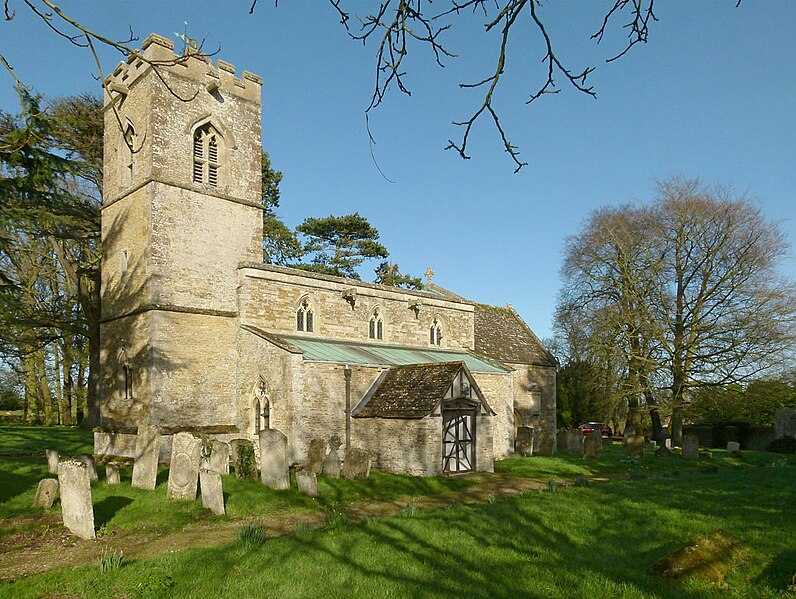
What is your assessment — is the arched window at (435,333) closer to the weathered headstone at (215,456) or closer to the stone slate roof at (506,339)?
the stone slate roof at (506,339)

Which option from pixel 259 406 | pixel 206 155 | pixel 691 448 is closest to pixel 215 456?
pixel 259 406

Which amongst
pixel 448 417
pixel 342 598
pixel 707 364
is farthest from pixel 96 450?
pixel 707 364

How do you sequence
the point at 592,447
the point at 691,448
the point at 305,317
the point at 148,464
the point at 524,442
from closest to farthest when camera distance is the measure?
1. the point at 148,464
2. the point at 305,317
3. the point at 691,448
4. the point at 592,447
5. the point at 524,442

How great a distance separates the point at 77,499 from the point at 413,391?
10136mm

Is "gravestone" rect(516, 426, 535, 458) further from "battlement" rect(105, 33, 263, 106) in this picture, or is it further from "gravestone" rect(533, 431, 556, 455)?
"battlement" rect(105, 33, 263, 106)

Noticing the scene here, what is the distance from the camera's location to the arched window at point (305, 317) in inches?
822

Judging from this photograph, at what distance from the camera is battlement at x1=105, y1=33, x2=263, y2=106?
768 inches

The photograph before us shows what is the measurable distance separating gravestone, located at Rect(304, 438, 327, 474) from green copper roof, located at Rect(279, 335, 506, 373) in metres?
2.43

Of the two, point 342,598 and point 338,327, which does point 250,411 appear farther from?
point 342,598

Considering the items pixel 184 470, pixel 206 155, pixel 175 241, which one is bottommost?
pixel 184 470

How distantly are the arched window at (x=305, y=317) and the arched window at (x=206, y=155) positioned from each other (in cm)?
487

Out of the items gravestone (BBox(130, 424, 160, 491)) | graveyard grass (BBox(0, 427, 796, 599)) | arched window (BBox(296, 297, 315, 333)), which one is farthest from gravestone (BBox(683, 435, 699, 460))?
gravestone (BBox(130, 424, 160, 491))

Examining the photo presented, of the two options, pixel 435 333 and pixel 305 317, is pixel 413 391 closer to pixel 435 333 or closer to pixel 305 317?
pixel 305 317

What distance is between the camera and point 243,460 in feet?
51.1
